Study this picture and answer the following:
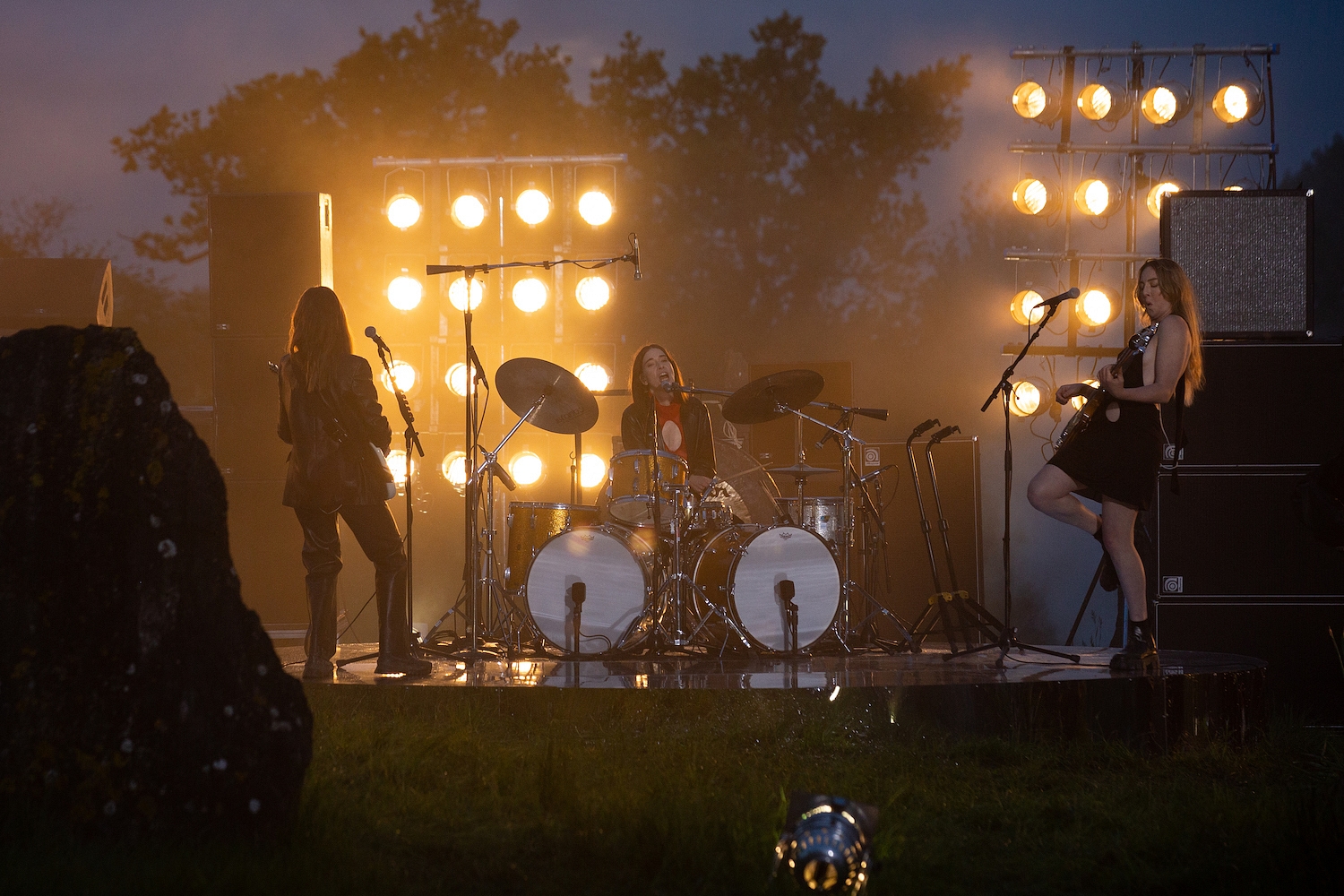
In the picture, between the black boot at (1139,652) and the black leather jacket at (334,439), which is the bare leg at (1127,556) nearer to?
the black boot at (1139,652)

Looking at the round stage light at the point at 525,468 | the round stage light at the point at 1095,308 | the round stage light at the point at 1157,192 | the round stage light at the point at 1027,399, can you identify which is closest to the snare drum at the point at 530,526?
the round stage light at the point at 525,468

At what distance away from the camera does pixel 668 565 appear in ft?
20.0

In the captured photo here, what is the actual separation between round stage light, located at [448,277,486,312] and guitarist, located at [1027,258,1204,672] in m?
5.29

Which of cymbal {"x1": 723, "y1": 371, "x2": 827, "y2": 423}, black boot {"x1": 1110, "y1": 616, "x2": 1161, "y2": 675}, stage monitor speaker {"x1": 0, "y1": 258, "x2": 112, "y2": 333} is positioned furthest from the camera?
stage monitor speaker {"x1": 0, "y1": 258, "x2": 112, "y2": 333}

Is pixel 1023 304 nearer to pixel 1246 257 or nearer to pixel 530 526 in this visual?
pixel 1246 257

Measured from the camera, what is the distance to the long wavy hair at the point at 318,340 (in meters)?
5.20


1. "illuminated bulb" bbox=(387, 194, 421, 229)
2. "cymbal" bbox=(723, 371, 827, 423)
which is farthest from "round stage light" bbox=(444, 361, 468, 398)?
"cymbal" bbox=(723, 371, 827, 423)

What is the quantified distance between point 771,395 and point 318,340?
8.29 ft

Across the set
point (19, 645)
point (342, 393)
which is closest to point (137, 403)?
point (19, 645)

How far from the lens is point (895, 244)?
1827 cm

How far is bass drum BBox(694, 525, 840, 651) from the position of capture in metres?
5.96

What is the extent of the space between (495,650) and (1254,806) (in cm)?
406

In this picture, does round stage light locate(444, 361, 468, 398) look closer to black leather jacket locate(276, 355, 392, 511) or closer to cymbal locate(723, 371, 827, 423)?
cymbal locate(723, 371, 827, 423)

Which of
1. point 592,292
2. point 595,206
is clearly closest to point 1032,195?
point 595,206
